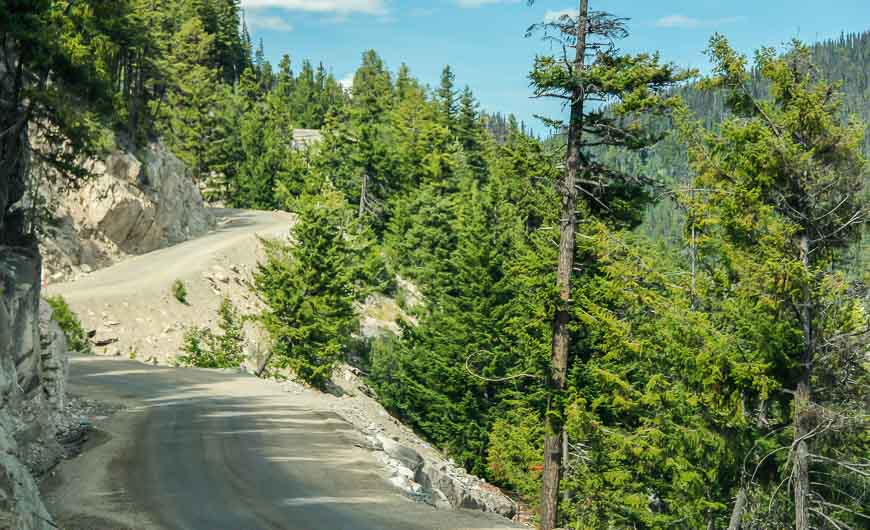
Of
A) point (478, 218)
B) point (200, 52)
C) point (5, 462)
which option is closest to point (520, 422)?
point (478, 218)

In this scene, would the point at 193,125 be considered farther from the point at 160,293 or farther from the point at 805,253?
the point at 805,253

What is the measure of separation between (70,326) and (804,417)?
100ft

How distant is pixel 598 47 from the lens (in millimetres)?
15336

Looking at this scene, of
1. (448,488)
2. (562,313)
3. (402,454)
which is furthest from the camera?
(448,488)

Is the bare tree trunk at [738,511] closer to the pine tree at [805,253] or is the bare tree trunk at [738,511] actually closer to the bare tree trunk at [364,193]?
the pine tree at [805,253]

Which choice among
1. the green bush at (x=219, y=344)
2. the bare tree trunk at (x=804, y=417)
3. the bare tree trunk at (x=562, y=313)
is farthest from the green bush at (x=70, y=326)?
the bare tree trunk at (x=804, y=417)

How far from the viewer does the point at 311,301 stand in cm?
3609

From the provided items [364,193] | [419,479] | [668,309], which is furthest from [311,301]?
[364,193]

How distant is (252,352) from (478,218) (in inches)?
569

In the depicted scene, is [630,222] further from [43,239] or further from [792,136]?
[43,239]

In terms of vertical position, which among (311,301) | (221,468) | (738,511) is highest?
(311,301)

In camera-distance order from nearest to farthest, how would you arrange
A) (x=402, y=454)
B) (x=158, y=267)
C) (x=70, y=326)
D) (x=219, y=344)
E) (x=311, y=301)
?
(x=402, y=454) < (x=70, y=326) < (x=311, y=301) < (x=219, y=344) < (x=158, y=267)

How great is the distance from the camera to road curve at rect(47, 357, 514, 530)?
12.1 metres

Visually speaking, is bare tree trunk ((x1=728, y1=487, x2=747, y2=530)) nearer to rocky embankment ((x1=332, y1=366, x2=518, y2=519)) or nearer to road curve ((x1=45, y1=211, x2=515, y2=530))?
road curve ((x1=45, y1=211, x2=515, y2=530))
